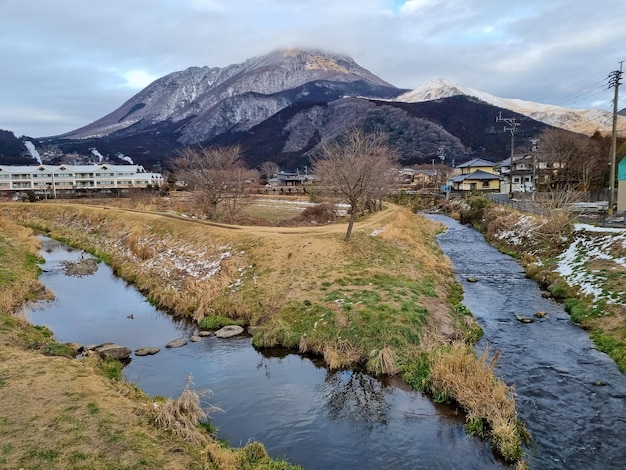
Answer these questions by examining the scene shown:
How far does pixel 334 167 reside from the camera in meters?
31.8

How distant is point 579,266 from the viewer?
2683 cm

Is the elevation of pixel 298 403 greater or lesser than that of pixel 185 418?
lesser

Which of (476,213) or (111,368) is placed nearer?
(111,368)

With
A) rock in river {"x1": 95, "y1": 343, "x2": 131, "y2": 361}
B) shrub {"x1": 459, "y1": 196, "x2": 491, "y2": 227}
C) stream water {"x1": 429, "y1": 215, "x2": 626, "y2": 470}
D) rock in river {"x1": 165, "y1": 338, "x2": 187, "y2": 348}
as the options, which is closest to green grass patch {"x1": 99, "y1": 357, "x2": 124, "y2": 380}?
rock in river {"x1": 95, "y1": 343, "x2": 131, "y2": 361}

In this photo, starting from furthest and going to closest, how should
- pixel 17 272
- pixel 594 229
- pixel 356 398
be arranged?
pixel 594 229 → pixel 17 272 → pixel 356 398

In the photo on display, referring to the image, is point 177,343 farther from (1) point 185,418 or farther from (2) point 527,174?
(2) point 527,174

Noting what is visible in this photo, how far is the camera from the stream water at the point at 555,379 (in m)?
11.5

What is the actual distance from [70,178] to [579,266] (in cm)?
12880

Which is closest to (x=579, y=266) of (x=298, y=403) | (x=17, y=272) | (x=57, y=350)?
(x=298, y=403)

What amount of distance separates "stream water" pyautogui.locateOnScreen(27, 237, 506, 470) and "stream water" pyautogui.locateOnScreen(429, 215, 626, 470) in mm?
2268

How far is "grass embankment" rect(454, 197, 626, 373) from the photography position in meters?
19.2

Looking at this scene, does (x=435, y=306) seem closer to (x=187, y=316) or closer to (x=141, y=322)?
(x=187, y=316)

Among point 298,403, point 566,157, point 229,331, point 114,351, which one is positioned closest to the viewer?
point 298,403

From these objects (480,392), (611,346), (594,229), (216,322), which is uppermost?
(594,229)
